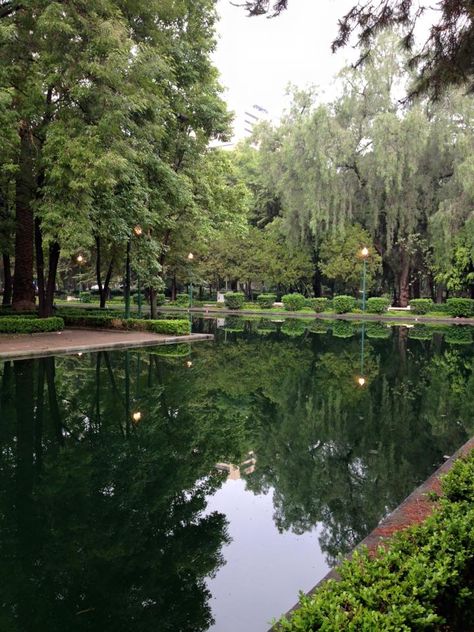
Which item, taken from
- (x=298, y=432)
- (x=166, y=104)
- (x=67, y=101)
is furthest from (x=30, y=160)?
(x=298, y=432)

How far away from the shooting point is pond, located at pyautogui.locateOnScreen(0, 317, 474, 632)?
3.84 metres

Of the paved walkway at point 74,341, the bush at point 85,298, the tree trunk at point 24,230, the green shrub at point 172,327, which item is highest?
the tree trunk at point 24,230

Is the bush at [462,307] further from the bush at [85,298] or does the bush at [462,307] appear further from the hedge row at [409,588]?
the hedge row at [409,588]

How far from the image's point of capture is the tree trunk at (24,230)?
19969mm

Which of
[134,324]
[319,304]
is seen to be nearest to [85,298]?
[319,304]

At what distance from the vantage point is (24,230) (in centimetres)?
2341

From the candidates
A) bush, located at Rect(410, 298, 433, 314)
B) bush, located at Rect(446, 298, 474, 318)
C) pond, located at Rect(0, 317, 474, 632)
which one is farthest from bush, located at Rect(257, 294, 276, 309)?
pond, located at Rect(0, 317, 474, 632)

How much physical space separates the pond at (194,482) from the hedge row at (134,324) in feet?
25.7

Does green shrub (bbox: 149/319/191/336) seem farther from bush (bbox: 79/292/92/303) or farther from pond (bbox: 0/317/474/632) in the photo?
bush (bbox: 79/292/92/303)

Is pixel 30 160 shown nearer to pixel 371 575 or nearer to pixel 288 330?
pixel 288 330

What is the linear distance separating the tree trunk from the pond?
992cm

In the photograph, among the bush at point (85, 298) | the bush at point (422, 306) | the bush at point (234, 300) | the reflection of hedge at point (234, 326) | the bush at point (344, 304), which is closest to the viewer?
the reflection of hedge at point (234, 326)

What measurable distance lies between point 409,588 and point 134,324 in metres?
21.0

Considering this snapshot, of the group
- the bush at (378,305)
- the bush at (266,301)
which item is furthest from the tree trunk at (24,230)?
the bush at (266,301)
